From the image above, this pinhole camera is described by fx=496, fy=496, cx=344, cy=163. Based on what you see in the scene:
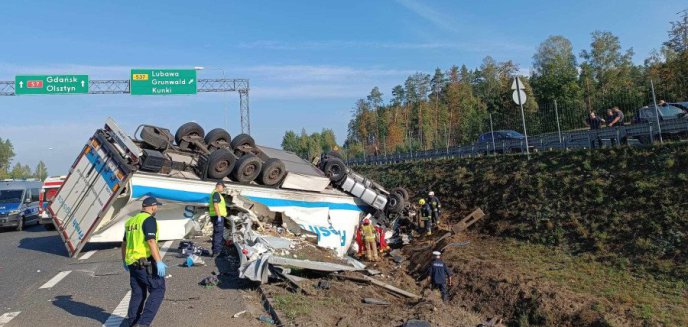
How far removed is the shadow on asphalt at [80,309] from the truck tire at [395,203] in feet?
28.3

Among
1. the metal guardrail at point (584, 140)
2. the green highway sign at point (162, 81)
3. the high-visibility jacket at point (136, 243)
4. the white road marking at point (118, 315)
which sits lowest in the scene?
the white road marking at point (118, 315)

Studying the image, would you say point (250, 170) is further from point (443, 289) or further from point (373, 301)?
point (373, 301)

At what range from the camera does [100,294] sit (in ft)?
21.1

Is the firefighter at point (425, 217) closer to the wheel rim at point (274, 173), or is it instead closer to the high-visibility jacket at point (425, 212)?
the high-visibility jacket at point (425, 212)

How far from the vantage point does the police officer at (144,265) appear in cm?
465

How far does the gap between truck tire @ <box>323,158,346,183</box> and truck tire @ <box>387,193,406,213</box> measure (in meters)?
1.61

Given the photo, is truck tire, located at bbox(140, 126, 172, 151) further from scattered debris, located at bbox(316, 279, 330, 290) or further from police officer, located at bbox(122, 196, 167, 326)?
police officer, located at bbox(122, 196, 167, 326)

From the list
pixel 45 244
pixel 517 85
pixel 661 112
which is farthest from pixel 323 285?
pixel 661 112

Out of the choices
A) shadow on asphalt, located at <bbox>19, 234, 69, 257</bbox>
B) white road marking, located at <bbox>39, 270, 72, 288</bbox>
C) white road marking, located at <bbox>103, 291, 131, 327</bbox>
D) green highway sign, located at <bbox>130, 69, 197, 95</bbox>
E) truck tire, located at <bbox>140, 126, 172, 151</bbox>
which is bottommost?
→ white road marking, located at <bbox>103, 291, 131, 327</bbox>

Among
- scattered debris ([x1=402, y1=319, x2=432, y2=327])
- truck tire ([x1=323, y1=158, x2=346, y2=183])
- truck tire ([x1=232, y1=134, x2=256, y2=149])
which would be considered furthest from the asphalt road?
truck tire ([x1=323, y1=158, x2=346, y2=183])

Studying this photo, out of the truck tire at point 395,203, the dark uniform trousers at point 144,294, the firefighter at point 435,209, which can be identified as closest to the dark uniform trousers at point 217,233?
the dark uniform trousers at point 144,294

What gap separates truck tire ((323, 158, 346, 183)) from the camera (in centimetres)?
1280

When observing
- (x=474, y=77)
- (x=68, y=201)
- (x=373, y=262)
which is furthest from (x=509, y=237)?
(x=474, y=77)

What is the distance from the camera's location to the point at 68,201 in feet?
34.0
